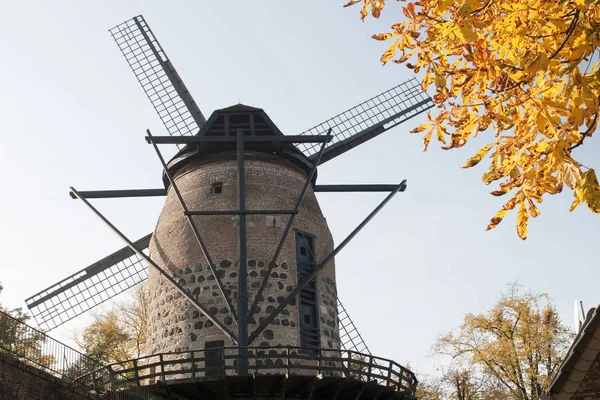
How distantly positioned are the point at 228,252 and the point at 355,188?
478 cm

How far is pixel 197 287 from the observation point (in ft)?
62.7

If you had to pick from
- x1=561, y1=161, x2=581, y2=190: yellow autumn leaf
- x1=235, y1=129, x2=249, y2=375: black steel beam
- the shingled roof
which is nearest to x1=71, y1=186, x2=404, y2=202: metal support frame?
x1=235, y1=129, x2=249, y2=375: black steel beam

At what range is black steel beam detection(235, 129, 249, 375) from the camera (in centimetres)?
1727

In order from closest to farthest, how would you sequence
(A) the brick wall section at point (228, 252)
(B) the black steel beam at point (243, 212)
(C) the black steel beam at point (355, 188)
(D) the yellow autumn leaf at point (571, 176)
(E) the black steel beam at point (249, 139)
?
(D) the yellow autumn leaf at point (571, 176)
(B) the black steel beam at point (243, 212)
(A) the brick wall section at point (228, 252)
(E) the black steel beam at point (249, 139)
(C) the black steel beam at point (355, 188)

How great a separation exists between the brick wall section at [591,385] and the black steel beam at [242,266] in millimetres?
6941

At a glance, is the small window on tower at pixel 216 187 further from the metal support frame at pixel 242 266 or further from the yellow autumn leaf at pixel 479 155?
the yellow autumn leaf at pixel 479 155

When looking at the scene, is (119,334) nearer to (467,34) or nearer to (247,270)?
(247,270)

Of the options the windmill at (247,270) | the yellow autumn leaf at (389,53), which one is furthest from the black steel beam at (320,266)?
the yellow autumn leaf at (389,53)

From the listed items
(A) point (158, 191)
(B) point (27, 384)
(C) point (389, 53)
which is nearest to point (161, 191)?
(A) point (158, 191)

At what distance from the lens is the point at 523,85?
612 cm

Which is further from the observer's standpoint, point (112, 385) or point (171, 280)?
point (171, 280)

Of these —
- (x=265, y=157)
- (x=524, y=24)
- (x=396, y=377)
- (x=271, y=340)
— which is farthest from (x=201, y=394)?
(x=524, y=24)

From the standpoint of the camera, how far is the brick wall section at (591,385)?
12219mm

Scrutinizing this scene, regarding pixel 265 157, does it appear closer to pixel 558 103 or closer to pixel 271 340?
pixel 271 340
